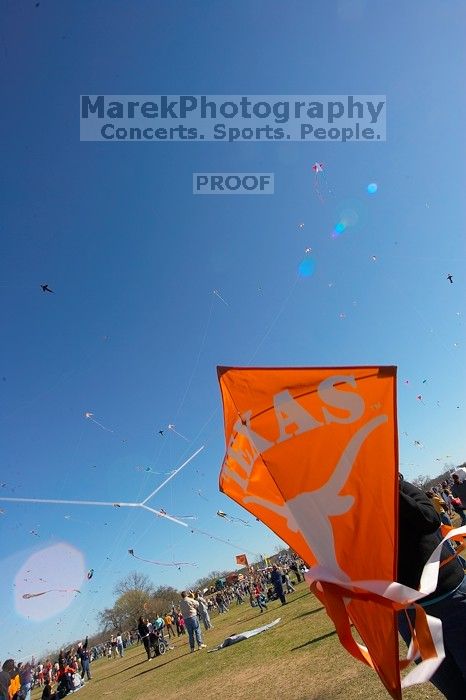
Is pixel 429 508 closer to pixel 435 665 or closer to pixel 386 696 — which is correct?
pixel 435 665

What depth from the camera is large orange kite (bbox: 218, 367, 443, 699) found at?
2010 millimetres

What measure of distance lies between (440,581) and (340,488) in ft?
2.49

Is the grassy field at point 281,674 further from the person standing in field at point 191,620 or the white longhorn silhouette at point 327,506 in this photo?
the white longhorn silhouette at point 327,506

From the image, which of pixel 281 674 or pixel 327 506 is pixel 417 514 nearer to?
pixel 327 506

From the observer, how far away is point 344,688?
4488 mm

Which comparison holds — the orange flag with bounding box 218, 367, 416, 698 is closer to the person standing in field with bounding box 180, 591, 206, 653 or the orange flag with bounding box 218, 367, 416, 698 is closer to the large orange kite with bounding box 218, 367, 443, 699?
the large orange kite with bounding box 218, 367, 443, 699

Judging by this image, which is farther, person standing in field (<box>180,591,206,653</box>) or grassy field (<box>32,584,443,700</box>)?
person standing in field (<box>180,591,206,653</box>)

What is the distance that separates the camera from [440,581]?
227cm

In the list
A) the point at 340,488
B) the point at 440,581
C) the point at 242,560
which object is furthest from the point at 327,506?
the point at 242,560

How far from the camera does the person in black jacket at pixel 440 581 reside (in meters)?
2.26

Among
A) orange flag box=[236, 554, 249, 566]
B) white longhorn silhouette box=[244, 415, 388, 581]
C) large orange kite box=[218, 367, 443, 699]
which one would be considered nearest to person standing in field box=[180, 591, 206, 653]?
large orange kite box=[218, 367, 443, 699]

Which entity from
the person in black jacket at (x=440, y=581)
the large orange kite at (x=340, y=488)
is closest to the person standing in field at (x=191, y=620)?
the person in black jacket at (x=440, y=581)

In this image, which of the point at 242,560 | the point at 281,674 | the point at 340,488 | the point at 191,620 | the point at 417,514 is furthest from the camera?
the point at 242,560

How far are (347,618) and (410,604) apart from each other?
0.32m
